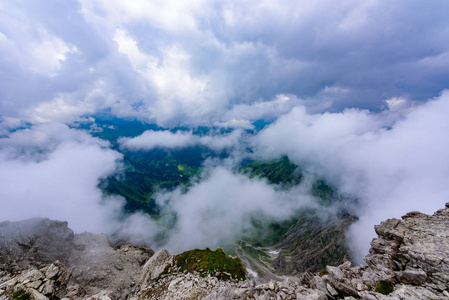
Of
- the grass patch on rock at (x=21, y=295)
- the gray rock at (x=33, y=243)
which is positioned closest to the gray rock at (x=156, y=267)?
the grass patch on rock at (x=21, y=295)

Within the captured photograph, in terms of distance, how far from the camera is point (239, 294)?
1983cm

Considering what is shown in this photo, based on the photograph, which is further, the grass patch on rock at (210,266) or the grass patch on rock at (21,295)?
the grass patch on rock at (210,266)

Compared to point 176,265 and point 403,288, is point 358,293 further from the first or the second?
point 176,265

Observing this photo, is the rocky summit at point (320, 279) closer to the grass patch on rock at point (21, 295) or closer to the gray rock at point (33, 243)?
the grass patch on rock at point (21, 295)

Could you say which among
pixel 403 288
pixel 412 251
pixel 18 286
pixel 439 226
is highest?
pixel 439 226

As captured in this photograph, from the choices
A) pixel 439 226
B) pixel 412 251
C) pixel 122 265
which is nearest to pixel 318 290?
pixel 412 251

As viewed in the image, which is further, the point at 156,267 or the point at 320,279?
the point at 156,267

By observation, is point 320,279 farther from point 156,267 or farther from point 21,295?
point 21,295

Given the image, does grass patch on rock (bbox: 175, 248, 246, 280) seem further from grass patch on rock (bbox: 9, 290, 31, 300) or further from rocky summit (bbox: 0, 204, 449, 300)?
grass patch on rock (bbox: 9, 290, 31, 300)

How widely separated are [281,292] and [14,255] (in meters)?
100

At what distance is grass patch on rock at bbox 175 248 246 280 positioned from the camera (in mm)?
31234

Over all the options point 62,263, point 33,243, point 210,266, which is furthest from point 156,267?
point 33,243

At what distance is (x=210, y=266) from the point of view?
107 feet

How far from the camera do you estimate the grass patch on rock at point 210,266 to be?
31.2 m
